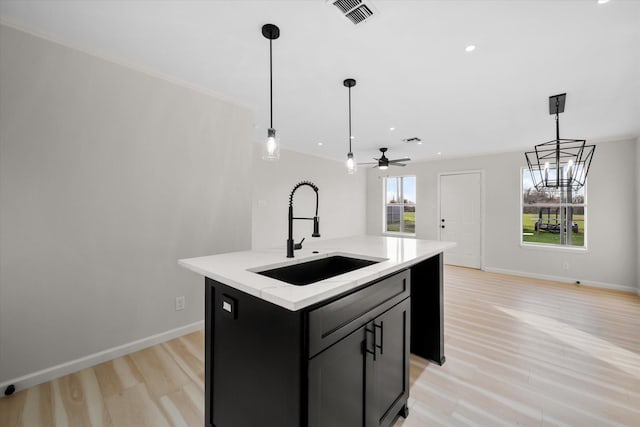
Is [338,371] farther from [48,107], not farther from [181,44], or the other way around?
[48,107]

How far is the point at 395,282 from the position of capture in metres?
1.59

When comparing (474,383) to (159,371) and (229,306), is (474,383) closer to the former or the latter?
(229,306)

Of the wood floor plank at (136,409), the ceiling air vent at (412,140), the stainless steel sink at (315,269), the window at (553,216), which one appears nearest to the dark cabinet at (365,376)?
the stainless steel sink at (315,269)

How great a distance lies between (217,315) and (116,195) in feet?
5.04

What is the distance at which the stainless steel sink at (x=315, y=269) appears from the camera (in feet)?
5.64

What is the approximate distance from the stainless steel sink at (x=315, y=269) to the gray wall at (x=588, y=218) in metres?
4.79

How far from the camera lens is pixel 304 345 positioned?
1040 millimetres

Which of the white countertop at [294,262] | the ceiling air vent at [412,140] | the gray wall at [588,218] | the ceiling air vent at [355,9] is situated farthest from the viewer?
the ceiling air vent at [412,140]

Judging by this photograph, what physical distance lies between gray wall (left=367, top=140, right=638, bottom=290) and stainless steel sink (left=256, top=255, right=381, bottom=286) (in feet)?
15.7

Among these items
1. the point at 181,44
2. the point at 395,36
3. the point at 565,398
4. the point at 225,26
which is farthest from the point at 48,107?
the point at 565,398

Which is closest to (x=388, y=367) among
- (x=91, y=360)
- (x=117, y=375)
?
(x=117, y=375)

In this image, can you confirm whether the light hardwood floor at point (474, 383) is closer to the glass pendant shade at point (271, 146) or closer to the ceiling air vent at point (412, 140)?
the glass pendant shade at point (271, 146)

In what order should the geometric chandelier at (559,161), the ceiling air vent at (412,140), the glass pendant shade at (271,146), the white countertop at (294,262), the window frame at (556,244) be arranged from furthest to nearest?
the window frame at (556,244), the ceiling air vent at (412,140), the geometric chandelier at (559,161), the glass pendant shade at (271,146), the white countertop at (294,262)

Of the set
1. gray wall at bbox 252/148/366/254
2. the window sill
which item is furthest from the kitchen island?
the window sill
